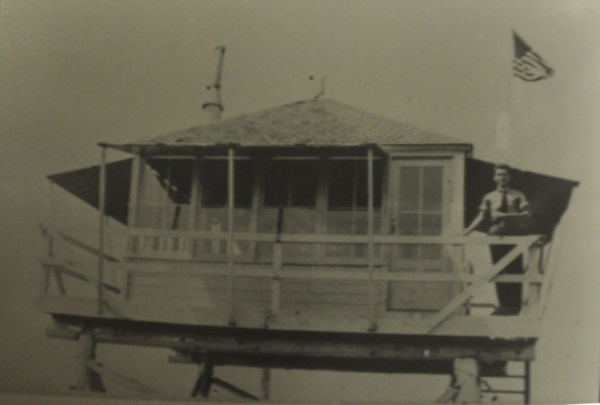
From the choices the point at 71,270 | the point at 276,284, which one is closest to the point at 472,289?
the point at 276,284

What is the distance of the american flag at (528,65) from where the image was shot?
3.38 metres

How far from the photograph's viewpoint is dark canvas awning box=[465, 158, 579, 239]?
3287mm

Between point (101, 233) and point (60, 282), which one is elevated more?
point (101, 233)

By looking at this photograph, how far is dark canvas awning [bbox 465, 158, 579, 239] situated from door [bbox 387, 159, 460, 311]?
4.5 inches

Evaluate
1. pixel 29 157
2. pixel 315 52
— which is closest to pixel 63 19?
pixel 29 157

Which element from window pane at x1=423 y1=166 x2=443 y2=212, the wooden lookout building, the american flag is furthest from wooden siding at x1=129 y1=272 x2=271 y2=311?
the american flag

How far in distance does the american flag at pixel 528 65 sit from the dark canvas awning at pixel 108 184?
2199 millimetres

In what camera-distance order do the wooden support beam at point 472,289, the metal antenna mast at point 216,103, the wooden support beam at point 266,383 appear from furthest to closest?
the metal antenna mast at point 216,103 < the wooden support beam at point 266,383 < the wooden support beam at point 472,289

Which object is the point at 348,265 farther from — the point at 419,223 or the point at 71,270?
the point at 71,270

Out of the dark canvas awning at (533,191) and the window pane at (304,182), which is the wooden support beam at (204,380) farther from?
the dark canvas awning at (533,191)

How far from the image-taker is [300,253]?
334 cm

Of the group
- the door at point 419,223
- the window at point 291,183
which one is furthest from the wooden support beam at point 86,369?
the door at point 419,223

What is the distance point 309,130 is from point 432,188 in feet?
2.41

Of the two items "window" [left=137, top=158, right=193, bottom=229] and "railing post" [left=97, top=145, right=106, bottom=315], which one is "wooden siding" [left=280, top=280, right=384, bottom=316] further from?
"railing post" [left=97, top=145, right=106, bottom=315]
